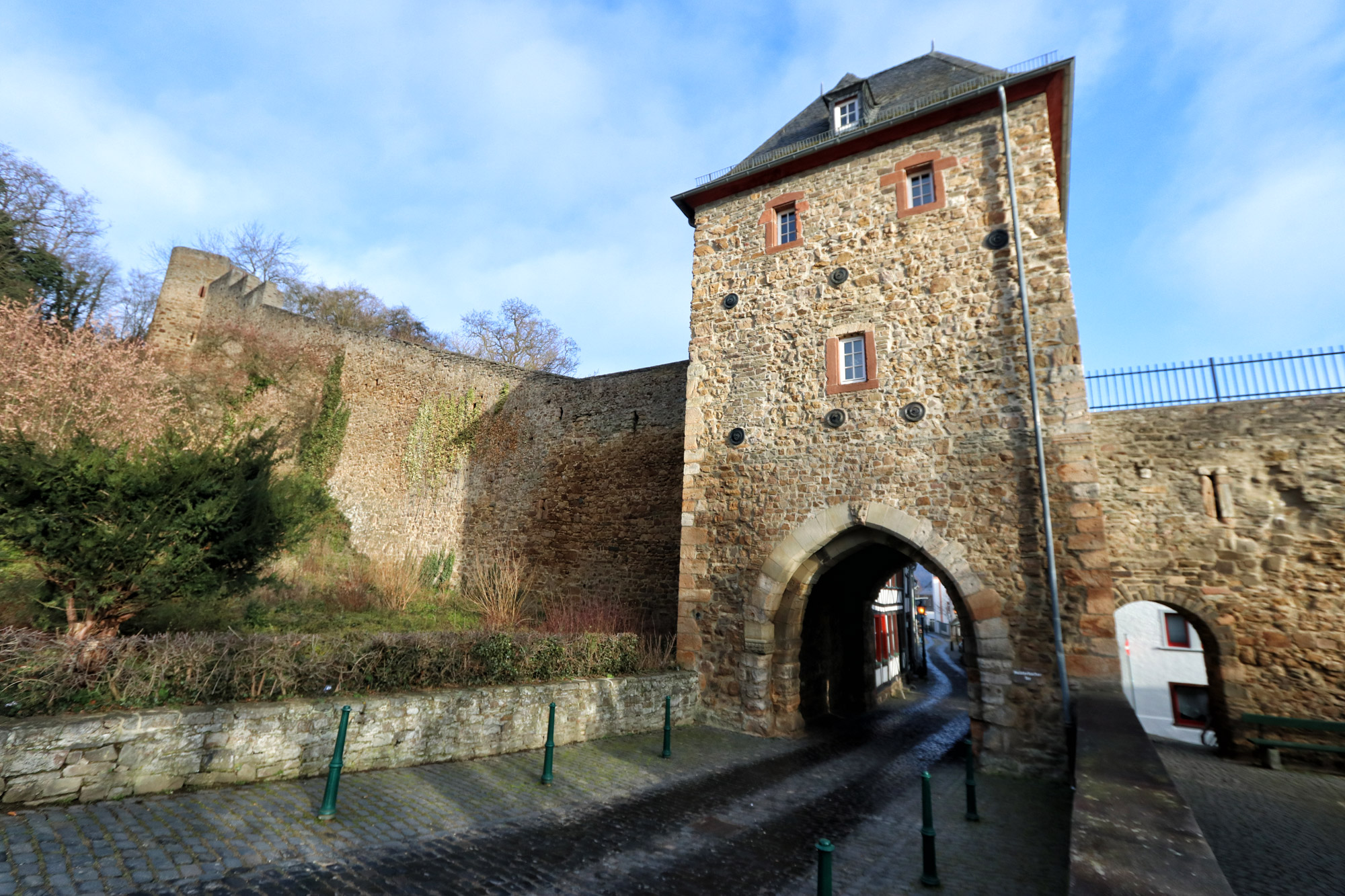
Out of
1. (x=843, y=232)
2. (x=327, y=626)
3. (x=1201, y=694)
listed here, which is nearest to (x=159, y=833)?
(x=327, y=626)

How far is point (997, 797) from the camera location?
6.20 m

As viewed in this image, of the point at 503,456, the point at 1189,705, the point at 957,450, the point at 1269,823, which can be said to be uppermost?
the point at 503,456

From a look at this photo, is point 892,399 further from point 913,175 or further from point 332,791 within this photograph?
point 332,791

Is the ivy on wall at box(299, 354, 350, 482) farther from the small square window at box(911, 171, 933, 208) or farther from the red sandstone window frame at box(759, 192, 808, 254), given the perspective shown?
the small square window at box(911, 171, 933, 208)

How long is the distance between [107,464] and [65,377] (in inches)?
326

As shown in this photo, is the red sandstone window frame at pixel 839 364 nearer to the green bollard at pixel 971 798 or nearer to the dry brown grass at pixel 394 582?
the green bollard at pixel 971 798

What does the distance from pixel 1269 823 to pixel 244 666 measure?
9.94 metres

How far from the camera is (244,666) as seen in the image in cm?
540

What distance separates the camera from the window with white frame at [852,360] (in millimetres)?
9047

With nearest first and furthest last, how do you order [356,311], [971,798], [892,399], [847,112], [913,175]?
[971,798] → [892,399] → [913,175] → [847,112] → [356,311]

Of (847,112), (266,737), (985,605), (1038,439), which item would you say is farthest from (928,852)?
(847,112)

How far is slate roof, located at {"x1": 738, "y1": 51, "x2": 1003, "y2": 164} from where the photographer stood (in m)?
9.74

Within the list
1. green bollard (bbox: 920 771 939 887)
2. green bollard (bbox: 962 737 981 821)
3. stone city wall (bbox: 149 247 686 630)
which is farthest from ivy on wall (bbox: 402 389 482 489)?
green bollard (bbox: 920 771 939 887)

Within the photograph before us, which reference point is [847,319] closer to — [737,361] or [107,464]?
[737,361]
